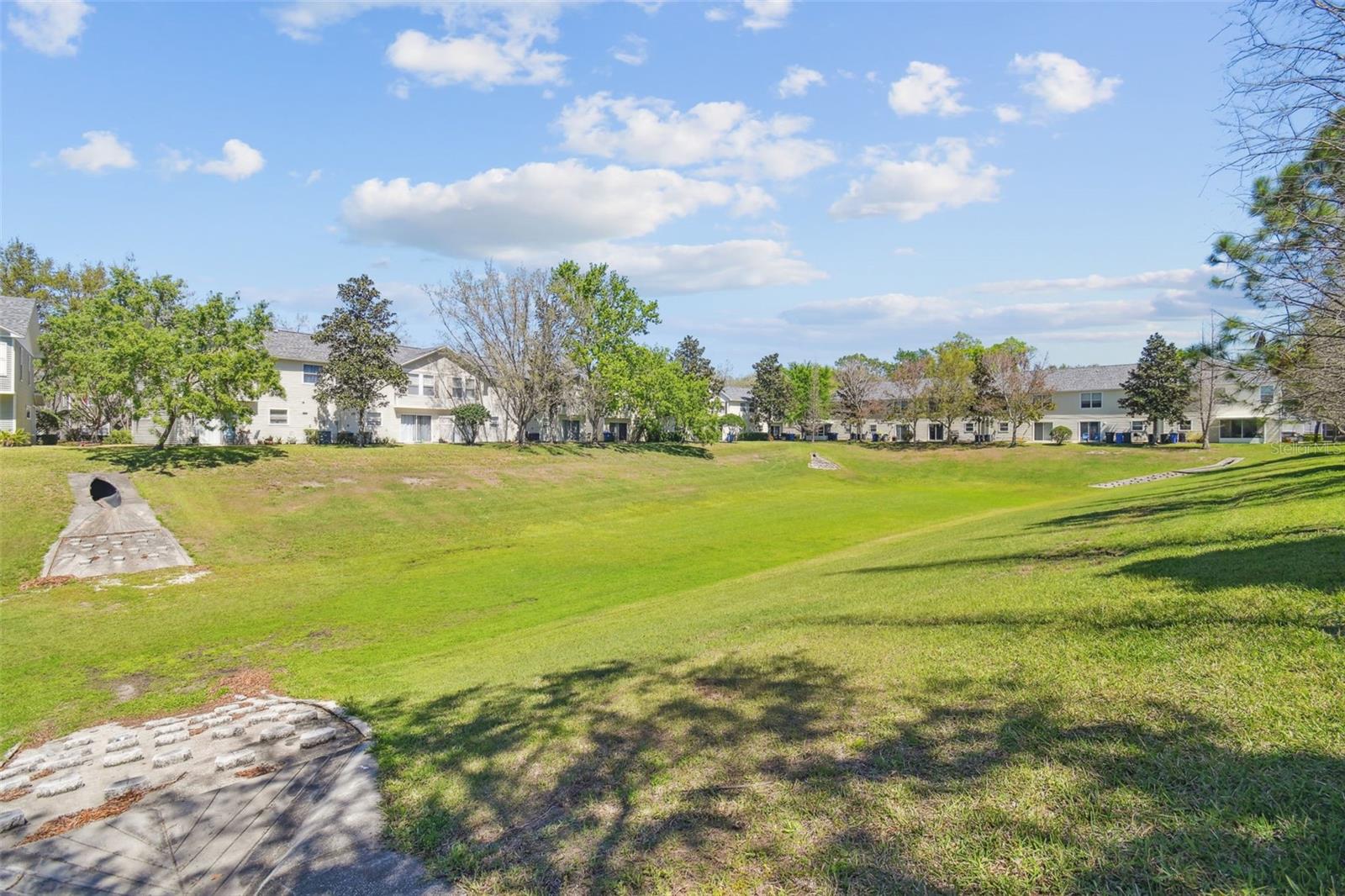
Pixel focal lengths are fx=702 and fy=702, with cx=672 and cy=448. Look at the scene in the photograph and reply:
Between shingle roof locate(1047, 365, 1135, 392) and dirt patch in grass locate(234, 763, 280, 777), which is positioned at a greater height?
shingle roof locate(1047, 365, 1135, 392)

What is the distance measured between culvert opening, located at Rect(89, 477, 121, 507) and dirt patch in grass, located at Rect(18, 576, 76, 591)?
7.21 meters

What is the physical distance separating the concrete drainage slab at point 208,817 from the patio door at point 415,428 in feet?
164

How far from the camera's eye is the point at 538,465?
154ft

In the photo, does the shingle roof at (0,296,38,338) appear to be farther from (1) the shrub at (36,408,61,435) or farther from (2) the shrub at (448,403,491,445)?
(2) the shrub at (448,403,491,445)

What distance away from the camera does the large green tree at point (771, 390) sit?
83312mm

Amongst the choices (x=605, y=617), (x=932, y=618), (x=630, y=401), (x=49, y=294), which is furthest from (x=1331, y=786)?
(x=49, y=294)

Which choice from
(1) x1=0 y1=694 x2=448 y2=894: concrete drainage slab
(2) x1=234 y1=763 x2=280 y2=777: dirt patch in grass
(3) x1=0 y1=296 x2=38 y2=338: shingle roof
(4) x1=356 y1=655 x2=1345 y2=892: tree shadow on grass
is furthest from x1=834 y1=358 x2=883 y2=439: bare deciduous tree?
(2) x1=234 y1=763 x2=280 y2=777: dirt patch in grass

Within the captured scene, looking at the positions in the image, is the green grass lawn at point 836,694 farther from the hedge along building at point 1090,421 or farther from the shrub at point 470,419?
the hedge along building at point 1090,421

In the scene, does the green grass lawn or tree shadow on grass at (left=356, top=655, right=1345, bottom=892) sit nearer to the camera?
tree shadow on grass at (left=356, top=655, right=1345, bottom=892)

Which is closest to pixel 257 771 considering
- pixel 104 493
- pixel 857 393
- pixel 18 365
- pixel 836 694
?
pixel 836 694

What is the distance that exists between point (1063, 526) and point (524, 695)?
15.3 metres

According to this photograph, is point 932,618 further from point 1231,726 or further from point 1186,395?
point 1186,395

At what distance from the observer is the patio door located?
55312mm

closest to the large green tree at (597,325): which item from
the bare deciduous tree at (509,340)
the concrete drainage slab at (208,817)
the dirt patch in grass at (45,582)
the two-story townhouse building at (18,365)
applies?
the bare deciduous tree at (509,340)
